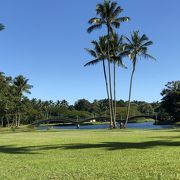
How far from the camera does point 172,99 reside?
4690 inches

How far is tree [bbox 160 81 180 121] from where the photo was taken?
11775 cm

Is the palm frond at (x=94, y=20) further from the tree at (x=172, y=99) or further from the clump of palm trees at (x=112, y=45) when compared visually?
the tree at (x=172, y=99)

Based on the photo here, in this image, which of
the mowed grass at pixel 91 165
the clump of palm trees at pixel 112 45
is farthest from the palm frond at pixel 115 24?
the mowed grass at pixel 91 165

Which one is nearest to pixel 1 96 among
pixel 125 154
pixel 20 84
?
pixel 20 84

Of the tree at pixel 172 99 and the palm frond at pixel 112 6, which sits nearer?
the palm frond at pixel 112 6

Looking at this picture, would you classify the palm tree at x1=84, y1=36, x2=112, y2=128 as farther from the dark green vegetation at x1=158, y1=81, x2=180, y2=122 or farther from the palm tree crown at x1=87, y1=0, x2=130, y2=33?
the dark green vegetation at x1=158, y1=81, x2=180, y2=122

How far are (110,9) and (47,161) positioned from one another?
46.6 m

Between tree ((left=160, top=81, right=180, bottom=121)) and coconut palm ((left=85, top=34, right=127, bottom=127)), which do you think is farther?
tree ((left=160, top=81, right=180, bottom=121))

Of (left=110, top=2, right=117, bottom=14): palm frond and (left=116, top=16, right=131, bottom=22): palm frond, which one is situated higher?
(left=110, top=2, right=117, bottom=14): palm frond

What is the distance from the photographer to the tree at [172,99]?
117750 millimetres

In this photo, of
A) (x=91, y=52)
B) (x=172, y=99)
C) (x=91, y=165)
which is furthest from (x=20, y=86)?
(x=91, y=165)

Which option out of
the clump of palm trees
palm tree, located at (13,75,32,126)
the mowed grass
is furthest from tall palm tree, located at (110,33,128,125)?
palm tree, located at (13,75,32,126)

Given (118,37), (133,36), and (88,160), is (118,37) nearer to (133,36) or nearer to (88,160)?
(133,36)

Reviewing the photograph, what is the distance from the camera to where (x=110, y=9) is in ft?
201
